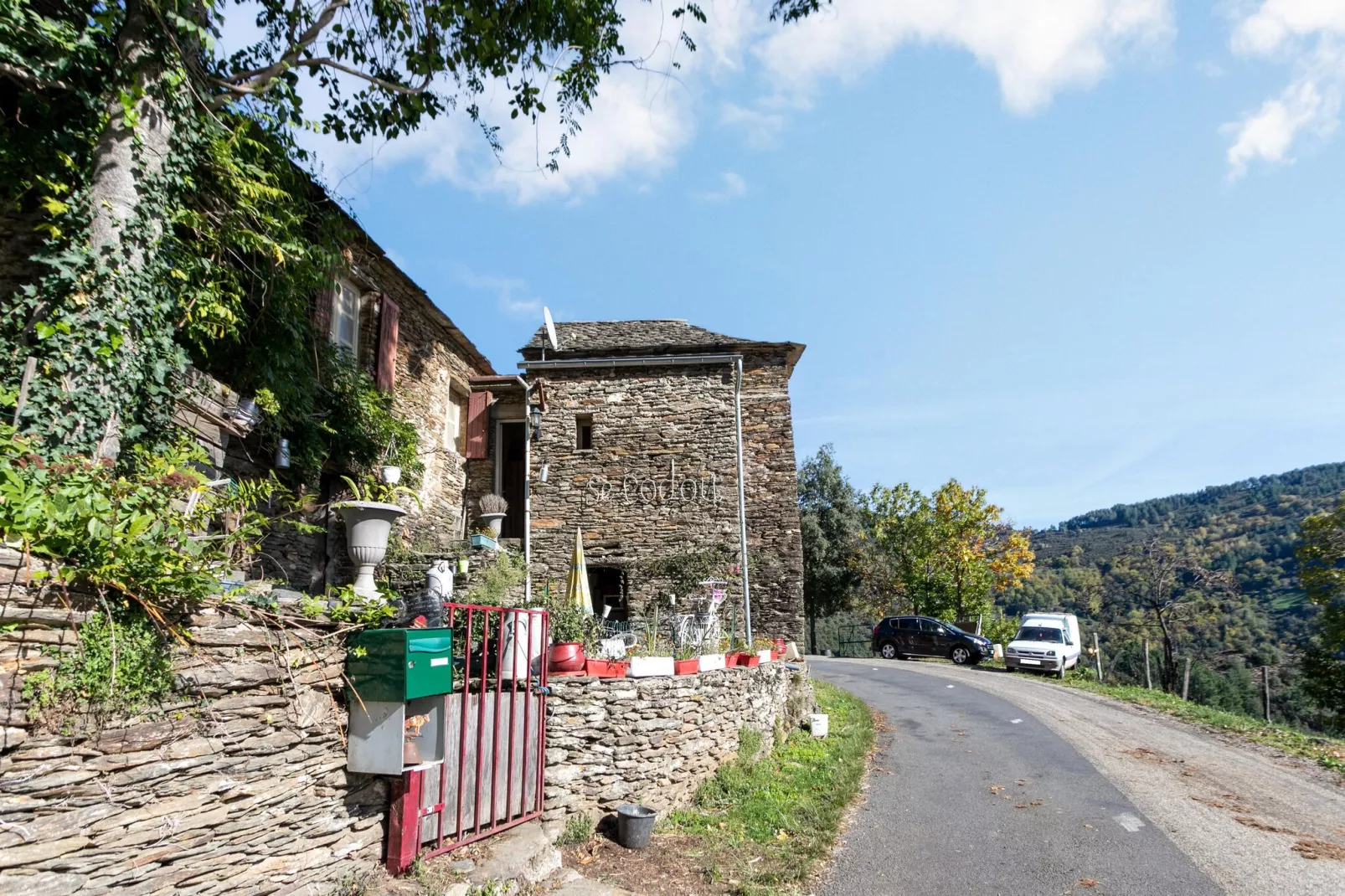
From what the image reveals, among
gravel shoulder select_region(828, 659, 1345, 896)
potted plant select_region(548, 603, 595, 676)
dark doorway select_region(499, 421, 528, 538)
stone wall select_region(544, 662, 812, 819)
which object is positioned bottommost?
gravel shoulder select_region(828, 659, 1345, 896)

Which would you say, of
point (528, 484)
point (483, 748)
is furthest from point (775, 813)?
point (528, 484)

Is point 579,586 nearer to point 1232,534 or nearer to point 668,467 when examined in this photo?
point 668,467

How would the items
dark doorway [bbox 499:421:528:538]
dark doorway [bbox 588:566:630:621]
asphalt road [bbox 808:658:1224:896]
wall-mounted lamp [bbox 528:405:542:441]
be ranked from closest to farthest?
asphalt road [bbox 808:658:1224:896]
dark doorway [bbox 588:566:630:621]
wall-mounted lamp [bbox 528:405:542:441]
dark doorway [bbox 499:421:528:538]

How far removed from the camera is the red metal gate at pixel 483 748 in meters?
4.59

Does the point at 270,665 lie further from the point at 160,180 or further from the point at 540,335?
the point at 540,335

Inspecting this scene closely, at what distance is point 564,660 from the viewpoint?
6.36m

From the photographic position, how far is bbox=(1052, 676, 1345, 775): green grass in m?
9.99

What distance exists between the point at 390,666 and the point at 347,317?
7.57 metres

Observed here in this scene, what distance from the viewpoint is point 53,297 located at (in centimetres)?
501

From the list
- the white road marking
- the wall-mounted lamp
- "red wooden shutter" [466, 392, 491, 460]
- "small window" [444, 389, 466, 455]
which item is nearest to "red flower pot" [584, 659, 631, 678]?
the white road marking

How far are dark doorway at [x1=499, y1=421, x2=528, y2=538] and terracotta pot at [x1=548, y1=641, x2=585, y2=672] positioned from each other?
8.83 metres

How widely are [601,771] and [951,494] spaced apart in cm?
2741

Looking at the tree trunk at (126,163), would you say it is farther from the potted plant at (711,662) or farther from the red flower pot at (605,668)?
the potted plant at (711,662)

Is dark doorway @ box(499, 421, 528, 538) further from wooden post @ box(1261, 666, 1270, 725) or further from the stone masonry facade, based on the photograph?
wooden post @ box(1261, 666, 1270, 725)
